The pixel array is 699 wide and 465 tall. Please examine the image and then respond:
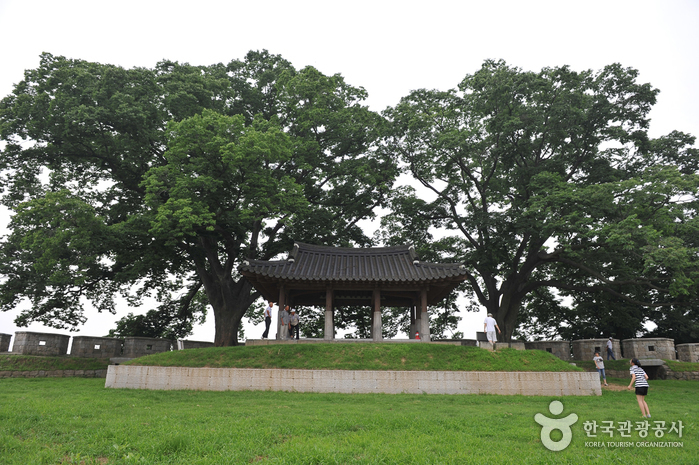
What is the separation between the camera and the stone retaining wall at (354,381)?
50.6 ft

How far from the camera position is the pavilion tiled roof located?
19438 millimetres

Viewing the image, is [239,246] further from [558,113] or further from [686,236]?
[686,236]

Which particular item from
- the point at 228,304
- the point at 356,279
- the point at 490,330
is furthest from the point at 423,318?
the point at 228,304

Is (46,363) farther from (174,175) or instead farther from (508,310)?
(508,310)

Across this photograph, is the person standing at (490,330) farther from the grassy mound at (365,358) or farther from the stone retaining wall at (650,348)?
the stone retaining wall at (650,348)

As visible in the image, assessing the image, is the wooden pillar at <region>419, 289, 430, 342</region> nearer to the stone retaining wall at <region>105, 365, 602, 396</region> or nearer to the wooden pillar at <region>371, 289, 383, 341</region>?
the wooden pillar at <region>371, 289, 383, 341</region>

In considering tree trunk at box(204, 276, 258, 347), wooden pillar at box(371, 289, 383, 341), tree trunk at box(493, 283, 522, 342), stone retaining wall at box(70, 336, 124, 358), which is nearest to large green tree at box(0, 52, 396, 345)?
tree trunk at box(204, 276, 258, 347)

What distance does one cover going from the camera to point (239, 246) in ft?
90.5

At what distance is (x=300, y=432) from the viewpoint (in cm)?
813

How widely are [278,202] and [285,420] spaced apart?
15252 millimetres

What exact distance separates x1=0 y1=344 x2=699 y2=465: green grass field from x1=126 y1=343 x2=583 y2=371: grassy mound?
3046mm

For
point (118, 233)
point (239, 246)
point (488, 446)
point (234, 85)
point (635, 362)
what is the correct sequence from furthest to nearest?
point (234, 85)
point (239, 246)
point (118, 233)
point (635, 362)
point (488, 446)

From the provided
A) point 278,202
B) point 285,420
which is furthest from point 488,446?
point 278,202

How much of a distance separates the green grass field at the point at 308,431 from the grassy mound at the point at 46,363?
844 centimetres
